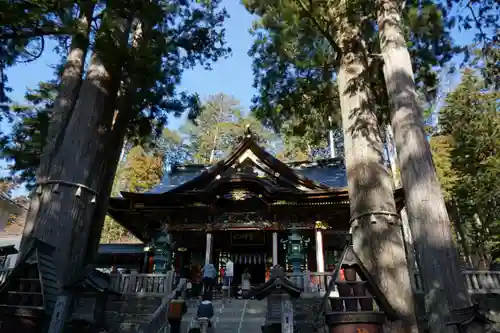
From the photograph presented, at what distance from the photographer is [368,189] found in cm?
696

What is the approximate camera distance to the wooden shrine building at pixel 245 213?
1402 centimetres

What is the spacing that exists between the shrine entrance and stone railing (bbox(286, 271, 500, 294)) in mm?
5473

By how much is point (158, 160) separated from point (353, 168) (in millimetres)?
26562

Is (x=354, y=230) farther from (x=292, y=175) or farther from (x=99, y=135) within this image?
(x=292, y=175)

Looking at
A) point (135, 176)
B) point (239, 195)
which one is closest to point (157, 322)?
point (239, 195)

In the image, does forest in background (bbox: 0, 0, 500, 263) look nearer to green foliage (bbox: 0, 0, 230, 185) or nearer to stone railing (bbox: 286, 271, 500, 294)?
green foliage (bbox: 0, 0, 230, 185)

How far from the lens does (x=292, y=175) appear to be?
14969 mm

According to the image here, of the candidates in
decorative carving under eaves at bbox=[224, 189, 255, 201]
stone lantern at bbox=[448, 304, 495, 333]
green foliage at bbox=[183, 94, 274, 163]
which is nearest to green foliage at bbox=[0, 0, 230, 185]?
decorative carving under eaves at bbox=[224, 189, 255, 201]

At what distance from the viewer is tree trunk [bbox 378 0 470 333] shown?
5.20 metres

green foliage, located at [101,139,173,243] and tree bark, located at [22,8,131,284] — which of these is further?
green foliage, located at [101,139,173,243]

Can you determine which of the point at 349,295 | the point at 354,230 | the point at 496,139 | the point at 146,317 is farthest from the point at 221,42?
the point at 496,139

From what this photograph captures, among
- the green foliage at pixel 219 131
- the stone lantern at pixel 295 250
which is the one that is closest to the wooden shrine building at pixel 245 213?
the stone lantern at pixel 295 250

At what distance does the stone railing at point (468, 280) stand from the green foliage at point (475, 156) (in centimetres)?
637

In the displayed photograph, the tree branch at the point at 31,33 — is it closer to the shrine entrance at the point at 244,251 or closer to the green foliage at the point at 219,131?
the shrine entrance at the point at 244,251
